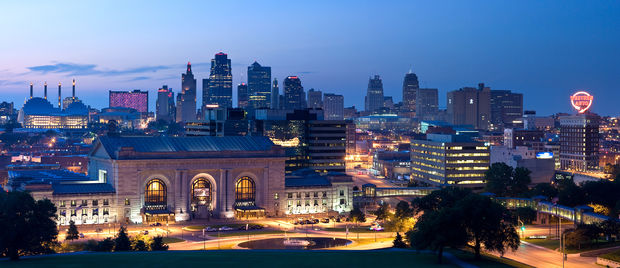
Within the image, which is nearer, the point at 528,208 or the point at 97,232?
the point at 97,232

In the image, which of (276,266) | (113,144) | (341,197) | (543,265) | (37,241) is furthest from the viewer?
(341,197)

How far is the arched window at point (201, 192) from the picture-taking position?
162000 millimetres

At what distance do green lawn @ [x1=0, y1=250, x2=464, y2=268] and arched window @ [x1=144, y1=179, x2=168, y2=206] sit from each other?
6060 centimetres

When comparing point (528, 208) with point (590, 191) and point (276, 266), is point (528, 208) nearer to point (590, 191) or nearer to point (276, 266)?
point (590, 191)

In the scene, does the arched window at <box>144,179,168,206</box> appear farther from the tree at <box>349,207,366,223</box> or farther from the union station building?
the tree at <box>349,207,366,223</box>

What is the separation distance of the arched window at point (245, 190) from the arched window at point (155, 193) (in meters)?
16.7

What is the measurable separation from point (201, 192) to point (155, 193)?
10.3 m

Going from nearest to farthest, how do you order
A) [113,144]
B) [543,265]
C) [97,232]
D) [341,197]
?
[543,265]
[97,232]
[113,144]
[341,197]

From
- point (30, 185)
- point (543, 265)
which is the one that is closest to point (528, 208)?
point (543, 265)

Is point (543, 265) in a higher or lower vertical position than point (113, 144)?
lower

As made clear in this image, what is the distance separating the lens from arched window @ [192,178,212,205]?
531 feet

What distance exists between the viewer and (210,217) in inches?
6403

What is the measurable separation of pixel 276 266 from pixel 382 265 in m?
12.7

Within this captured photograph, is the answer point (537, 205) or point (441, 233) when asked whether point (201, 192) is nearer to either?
point (537, 205)
